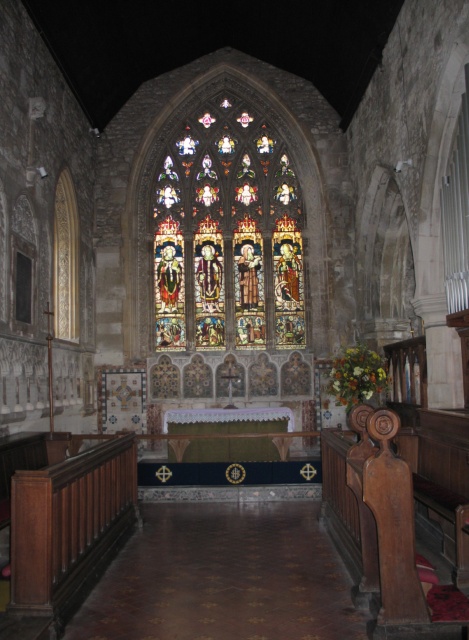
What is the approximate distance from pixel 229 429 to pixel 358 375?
195 centimetres

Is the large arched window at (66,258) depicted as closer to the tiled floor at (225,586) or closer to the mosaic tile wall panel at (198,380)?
the mosaic tile wall panel at (198,380)

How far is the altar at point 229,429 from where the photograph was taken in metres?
8.15

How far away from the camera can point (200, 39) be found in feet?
35.4

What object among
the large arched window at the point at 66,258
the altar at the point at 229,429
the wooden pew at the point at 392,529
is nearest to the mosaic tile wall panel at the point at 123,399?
the large arched window at the point at 66,258

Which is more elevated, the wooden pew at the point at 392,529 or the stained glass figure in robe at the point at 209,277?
the stained glass figure in robe at the point at 209,277

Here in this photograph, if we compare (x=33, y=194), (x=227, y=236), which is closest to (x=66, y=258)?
(x=33, y=194)

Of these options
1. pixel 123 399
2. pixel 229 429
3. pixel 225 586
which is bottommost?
pixel 225 586

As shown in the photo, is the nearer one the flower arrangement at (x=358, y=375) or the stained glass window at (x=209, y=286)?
the flower arrangement at (x=358, y=375)

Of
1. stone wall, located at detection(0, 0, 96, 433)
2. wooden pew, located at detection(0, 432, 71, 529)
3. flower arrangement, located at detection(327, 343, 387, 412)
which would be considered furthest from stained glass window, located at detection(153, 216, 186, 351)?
wooden pew, located at detection(0, 432, 71, 529)

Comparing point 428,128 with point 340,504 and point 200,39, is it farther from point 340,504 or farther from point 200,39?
point 200,39

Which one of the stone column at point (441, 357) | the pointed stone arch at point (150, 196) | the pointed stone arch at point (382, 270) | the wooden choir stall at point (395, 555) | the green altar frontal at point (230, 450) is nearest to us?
the wooden choir stall at point (395, 555)

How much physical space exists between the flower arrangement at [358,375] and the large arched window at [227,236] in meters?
2.52

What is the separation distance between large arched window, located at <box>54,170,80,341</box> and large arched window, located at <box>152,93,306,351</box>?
1.80 metres

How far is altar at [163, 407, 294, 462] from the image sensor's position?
26.7ft
